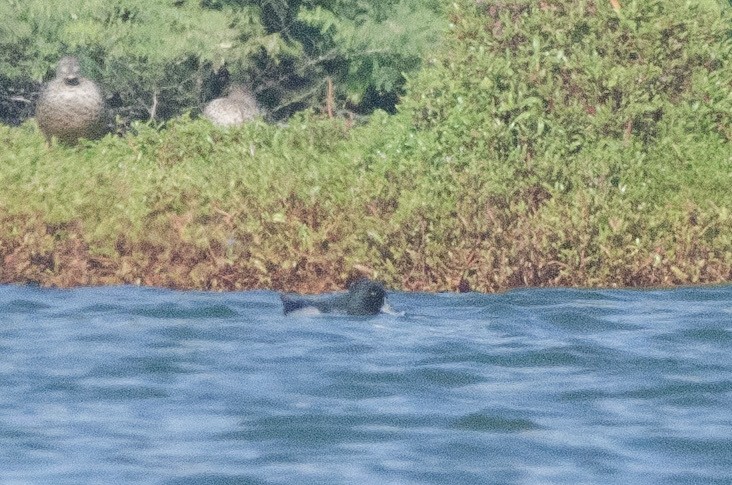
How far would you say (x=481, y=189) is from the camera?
13672mm

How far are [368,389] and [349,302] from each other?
251 centimetres

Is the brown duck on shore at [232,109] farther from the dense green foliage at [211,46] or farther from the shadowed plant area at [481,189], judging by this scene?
the shadowed plant area at [481,189]

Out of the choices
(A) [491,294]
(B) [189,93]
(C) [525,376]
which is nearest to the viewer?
(C) [525,376]

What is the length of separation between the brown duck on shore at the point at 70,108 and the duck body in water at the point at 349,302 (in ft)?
23.8

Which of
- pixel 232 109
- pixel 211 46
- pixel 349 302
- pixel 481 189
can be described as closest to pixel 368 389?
pixel 349 302

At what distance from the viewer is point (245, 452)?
7695mm

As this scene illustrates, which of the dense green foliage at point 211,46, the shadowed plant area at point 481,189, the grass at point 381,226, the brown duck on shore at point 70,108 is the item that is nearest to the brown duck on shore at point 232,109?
the dense green foliage at point 211,46

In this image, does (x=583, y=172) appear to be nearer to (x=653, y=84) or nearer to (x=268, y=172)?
(x=653, y=84)

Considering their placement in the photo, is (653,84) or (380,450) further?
(653,84)

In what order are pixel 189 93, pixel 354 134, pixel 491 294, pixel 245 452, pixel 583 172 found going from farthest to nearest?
pixel 189 93, pixel 354 134, pixel 583 172, pixel 491 294, pixel 245 452

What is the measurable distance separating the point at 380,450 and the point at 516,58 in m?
7.47

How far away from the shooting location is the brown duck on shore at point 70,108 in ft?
60.0

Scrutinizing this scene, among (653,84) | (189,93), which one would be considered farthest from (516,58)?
(189,93)

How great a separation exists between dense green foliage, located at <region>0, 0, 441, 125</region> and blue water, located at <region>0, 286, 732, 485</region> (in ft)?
31.2
